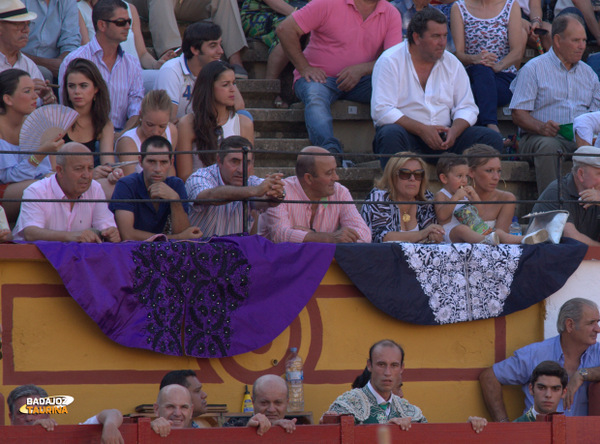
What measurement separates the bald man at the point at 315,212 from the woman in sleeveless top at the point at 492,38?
2.62 metres

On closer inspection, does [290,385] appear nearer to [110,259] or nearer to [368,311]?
[368,311]

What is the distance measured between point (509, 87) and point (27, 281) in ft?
15.5

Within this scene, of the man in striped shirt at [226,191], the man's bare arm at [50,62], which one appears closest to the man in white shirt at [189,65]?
the man's bare arm at [50,62]

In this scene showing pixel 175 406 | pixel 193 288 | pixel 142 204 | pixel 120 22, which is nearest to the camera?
pixel 175 406

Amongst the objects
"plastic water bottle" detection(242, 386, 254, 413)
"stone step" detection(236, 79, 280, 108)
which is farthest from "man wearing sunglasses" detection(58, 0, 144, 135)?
"plastic water bottle" detection(242, 386, 254, 413)

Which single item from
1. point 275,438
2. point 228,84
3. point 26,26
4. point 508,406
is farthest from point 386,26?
point 275,438

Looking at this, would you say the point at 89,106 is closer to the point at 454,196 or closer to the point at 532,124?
the point at 454,196

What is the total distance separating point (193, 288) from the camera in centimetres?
740

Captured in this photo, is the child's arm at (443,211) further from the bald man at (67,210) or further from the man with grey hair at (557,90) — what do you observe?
the bald man at (67,210)

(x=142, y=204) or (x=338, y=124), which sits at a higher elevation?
(x=338, y=124)

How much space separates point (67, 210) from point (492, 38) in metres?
4.47

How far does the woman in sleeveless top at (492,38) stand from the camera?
10156mm

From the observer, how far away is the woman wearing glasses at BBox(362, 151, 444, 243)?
26.5ft

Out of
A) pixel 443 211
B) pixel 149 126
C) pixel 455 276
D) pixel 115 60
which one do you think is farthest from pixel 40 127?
pixel 455 276
